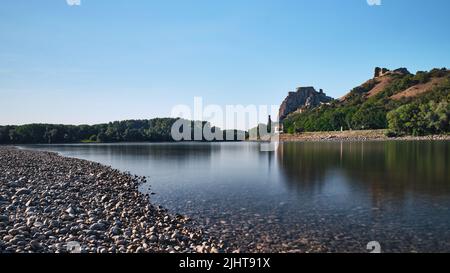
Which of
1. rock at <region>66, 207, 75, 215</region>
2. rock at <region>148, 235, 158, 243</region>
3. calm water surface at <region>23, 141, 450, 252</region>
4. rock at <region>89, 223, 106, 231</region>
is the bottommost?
calm water surface at <region>23, 141, 450, 252</region>

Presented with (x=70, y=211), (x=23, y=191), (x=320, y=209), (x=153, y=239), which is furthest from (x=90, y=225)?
(x=320, y=209)

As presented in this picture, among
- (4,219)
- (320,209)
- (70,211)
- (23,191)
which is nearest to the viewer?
(4,219)

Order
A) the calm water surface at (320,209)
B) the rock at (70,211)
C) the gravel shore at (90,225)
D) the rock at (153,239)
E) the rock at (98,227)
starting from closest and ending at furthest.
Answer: the gravel shore at (90,225), the rock at (153,239), the calm water surface at (320,209), the rock at (98,227), the rock at (70,211)

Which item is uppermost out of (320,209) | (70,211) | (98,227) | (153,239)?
(70,211)

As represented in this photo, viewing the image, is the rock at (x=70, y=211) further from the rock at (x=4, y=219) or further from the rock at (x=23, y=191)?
the rock at (x=23, y=191)

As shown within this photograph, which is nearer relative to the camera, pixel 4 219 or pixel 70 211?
pixel 4 219

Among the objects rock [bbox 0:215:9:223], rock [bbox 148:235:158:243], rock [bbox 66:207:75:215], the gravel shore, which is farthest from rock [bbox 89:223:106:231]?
rock [bbox 0:215:9:223]

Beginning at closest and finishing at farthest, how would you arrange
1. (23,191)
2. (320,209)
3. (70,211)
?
(70,211) < (320,209) < (23,191)

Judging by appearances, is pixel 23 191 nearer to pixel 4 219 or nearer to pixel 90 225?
pixel 4 219

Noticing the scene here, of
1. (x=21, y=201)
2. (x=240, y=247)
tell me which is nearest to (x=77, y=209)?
(x=21, y=201)

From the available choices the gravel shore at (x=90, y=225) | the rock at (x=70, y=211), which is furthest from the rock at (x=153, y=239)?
the rock at (x=70, y=211)

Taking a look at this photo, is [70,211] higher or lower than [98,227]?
higher

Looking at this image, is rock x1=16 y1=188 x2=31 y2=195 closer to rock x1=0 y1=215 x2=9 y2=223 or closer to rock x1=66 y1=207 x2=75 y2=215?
rock x1=66 y1=207 x2=75 y2=215

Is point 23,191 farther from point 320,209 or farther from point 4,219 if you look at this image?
point 320,209
